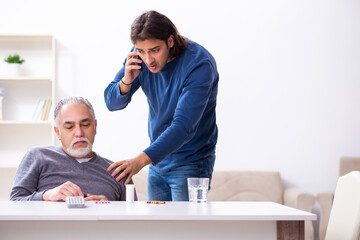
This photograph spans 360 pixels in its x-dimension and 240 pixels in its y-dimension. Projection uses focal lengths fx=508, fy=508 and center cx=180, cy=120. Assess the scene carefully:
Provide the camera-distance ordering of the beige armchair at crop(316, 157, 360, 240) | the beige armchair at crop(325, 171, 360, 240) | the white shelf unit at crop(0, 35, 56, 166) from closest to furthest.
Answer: the beige armchair at crop(325, 171, 360, 240) → the beige armchair at crop(316, 157, 360, 240) → the white shelf unit at crop(0, 35, 56, 166)

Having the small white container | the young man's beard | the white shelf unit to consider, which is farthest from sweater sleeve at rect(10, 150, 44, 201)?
the white shelf unit

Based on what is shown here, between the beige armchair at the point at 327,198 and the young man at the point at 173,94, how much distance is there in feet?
7.11

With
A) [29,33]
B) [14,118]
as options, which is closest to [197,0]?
[29,33]

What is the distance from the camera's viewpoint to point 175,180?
2.11 m

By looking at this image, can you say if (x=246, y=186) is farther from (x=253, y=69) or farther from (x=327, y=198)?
(x=253, y=69)

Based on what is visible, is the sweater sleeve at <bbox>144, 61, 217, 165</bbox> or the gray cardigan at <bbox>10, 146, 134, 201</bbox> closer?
the sweater sleeve at <bbox>144, 61, 217, 165</bbox>

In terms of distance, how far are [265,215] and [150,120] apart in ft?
3.21

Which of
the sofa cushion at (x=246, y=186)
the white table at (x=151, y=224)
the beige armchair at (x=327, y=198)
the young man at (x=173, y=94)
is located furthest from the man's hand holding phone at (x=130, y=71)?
the beige armchair at (x=327, y=198)

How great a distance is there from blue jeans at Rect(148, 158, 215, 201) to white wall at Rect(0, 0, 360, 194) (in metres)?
2.10

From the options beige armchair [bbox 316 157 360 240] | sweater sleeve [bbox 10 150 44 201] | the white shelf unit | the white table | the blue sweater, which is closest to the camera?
the white table

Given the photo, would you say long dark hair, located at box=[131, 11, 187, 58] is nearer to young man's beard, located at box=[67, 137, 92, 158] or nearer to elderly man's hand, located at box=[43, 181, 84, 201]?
young man's beard, located at box=[67, 137, 92, 158]

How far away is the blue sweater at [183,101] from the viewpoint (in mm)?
2004

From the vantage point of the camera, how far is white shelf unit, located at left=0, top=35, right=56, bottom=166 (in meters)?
4.21

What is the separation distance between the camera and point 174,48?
6.89 ft
